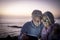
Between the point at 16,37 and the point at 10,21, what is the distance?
184 millimetres

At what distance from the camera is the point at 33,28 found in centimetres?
174

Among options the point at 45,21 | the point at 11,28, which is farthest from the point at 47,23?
the point at 11,28

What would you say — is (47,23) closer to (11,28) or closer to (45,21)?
(45,21)

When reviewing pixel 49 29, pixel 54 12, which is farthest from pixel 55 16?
pixel 49 29

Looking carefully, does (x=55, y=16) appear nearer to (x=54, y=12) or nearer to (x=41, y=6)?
(x=54, y=12)

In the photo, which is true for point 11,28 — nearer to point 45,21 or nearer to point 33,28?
point 33,28

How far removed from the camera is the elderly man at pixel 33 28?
1713 millimetres

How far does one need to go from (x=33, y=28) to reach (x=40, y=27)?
76mm

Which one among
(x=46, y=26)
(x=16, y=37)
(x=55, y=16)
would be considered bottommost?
(x=16, y=37)

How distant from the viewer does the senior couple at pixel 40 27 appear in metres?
1.70

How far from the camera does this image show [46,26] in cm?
172

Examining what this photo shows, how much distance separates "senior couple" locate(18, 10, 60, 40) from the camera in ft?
5.57

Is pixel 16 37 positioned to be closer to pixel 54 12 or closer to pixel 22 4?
pixel 22 4

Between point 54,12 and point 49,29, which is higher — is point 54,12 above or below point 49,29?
above
